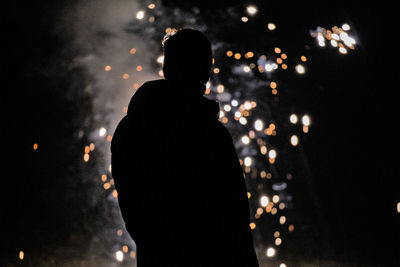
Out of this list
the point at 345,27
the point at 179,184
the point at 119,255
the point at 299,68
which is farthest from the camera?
the point at 299,68

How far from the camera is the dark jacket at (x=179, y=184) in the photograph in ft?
3.00

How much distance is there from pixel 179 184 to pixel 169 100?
8.4 inches

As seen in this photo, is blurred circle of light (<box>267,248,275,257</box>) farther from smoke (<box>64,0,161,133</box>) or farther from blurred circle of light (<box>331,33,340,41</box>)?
blurred circle of light (<box>331,33,340,41</box>)

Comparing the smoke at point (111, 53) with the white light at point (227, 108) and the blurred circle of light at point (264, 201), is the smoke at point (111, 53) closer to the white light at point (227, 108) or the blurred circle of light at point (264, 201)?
the white light at point (227, 108)

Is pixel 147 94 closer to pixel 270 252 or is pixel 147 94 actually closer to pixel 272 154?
pixel 272 154

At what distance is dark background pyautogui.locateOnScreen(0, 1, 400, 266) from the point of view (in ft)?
12.6

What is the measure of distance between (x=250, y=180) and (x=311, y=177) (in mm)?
620

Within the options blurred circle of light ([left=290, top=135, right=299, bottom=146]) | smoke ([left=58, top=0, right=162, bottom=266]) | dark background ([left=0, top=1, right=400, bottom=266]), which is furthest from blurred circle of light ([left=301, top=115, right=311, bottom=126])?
smoke ([left=58, top=0, right=162, bottom=266])

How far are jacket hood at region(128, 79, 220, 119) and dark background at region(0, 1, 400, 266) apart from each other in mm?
2945

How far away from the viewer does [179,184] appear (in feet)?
3.07

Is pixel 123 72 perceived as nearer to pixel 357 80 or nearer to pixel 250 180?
pixel 250 180

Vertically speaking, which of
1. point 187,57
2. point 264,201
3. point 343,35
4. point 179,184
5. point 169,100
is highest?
point 343,35

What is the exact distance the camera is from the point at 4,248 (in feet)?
12.1

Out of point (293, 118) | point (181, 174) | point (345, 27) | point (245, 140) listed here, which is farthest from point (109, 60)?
point (181, 174)
